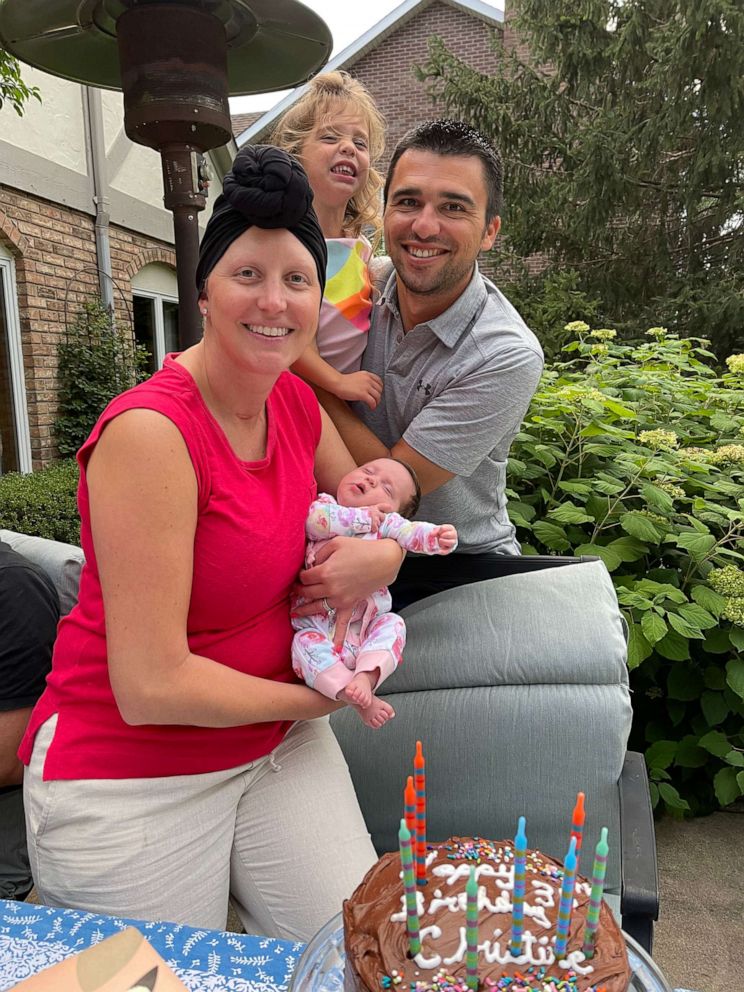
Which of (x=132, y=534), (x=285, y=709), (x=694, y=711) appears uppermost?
(x=132, y=534)

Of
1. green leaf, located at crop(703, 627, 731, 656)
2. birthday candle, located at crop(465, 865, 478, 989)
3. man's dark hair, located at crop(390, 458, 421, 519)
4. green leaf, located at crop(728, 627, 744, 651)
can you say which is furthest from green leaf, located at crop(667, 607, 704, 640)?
birthday candle, located at crop(465, 865, 478, 989)

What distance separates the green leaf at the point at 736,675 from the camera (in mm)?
2949

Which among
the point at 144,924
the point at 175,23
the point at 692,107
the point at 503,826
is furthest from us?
the point at 692,107

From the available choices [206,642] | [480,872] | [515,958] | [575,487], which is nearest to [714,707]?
[575,487]

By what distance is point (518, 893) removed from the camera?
0.84 m

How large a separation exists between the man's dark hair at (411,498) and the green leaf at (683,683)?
1753 millimetres

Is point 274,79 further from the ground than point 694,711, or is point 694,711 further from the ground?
point 274,79

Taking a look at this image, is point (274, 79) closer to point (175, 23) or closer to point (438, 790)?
point (175, 23)

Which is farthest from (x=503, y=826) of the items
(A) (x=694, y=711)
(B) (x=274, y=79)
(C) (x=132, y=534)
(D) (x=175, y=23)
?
(B) (x=274, y=79)

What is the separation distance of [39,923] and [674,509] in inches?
110

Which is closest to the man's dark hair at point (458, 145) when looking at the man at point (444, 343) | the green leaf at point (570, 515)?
the man at point (444, 343)

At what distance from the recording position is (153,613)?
137cm

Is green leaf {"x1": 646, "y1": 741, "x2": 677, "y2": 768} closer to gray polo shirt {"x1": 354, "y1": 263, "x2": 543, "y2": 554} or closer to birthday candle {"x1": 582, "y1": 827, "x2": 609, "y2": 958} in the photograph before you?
gray polo shirt {"x1": 354, "y1": 263, "x2": 543, "y2": 554}

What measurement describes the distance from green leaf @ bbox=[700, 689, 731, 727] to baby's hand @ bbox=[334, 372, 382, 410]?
1932 mm
